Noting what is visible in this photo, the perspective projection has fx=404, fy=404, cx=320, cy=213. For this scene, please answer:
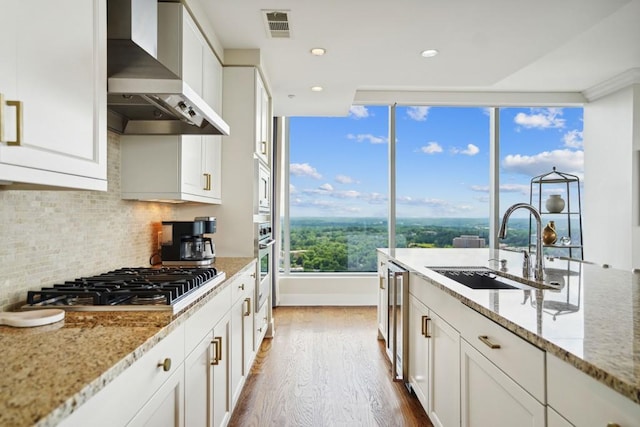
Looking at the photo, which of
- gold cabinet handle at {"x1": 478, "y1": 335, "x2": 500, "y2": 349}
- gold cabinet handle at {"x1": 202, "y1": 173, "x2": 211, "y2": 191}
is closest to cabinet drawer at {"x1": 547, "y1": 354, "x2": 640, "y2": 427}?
gold cabinet handle at {"x1": 478, "y1": 335, "x2": 500, "y2": 349}

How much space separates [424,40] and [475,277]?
1825 mm

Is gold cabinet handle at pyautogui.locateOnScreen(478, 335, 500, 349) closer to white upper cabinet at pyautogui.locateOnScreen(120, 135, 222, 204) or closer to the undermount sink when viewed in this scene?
the undermount sink

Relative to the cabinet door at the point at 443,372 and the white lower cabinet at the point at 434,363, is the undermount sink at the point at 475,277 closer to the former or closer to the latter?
the white lower cabinet at the point at 434,363

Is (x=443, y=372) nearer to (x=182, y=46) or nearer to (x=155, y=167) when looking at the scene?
(x=155, y=167)

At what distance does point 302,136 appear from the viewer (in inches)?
217

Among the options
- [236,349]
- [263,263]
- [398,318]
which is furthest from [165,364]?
[263,263]

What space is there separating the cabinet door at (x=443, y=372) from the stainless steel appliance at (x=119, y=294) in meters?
1.12

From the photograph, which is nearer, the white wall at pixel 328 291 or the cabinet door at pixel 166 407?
the cabinet door at pixel 166 407

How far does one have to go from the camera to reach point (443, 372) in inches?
76.2

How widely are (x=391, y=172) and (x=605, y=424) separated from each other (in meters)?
4.76

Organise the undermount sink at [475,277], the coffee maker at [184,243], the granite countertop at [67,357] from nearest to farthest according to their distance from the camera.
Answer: the granite countertop at [67,357] < the undermount sink at [475,277] < the coffee maker at [184,243]

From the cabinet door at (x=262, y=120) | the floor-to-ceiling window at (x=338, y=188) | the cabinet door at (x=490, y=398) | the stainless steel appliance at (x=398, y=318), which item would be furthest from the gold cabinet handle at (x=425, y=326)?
the floor-to-ceiling window at (x=338, y=188)

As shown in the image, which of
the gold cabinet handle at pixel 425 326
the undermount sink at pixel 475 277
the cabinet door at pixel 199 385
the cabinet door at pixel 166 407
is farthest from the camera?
the undermount sink at pixel 475 277

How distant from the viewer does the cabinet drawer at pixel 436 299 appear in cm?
179
